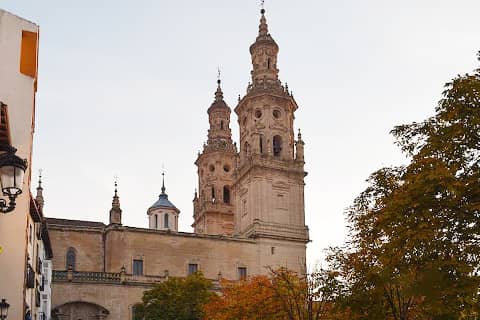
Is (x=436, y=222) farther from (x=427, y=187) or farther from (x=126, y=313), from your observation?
(x=126, y=313)

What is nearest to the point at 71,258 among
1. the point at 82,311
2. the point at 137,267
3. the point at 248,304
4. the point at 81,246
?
the point at 81,246

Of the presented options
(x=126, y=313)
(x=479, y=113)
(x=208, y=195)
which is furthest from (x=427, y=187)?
(x=208, y=195)

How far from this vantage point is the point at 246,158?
2552 inches

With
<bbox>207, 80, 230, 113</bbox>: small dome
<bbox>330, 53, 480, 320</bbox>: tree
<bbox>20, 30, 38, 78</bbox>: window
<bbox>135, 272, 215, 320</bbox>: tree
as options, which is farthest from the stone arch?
<bbox>330, 53, 480, 320</bbox>: tree

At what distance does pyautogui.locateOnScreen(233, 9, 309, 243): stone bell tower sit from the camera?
61.5 m

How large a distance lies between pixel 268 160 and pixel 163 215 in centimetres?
2113

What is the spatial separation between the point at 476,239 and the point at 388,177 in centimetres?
512

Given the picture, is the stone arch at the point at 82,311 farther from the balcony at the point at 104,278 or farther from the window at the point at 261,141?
the window at the point at 261,141

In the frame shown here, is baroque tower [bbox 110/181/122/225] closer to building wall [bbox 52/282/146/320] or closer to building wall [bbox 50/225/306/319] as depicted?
building wall [bbox 50/225/306/319]

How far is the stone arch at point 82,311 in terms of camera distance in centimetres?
5284

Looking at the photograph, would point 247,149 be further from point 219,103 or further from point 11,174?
point 11,174

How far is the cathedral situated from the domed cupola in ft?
50.1

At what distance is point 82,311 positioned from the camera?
53625 millimetres

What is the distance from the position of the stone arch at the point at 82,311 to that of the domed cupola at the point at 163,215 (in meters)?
24.7
